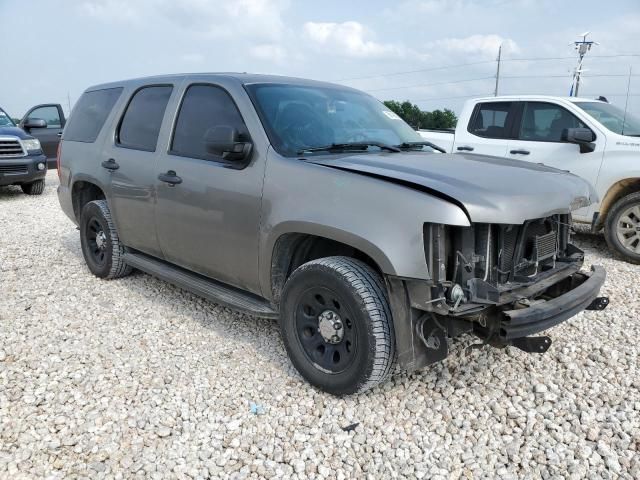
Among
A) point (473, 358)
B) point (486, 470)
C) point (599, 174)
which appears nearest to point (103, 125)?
point (473, 358)

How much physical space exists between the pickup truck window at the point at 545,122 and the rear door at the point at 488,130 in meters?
0.19

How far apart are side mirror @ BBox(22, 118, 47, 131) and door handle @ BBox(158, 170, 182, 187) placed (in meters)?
8.60

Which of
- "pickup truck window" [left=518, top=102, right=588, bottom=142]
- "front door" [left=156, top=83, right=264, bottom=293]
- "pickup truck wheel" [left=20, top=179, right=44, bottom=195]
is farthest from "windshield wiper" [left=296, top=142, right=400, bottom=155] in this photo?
"pickup truck wheel" [left=20, top=179, right=44, bottom=195]

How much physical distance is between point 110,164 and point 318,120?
82.8 inches

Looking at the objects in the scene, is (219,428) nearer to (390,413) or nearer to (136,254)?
(390,413)

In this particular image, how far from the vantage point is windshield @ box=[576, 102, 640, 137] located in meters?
6.38

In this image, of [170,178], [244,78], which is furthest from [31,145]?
[244,78]

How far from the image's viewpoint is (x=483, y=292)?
8.52 ft

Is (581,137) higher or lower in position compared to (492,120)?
lower

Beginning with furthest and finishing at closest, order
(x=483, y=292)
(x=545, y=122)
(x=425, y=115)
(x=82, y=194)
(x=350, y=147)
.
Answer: (x=425, y=115) < (x=545, y=122) < (x=82, y=194) < (x=350, y=147) < (x=483, y=292)

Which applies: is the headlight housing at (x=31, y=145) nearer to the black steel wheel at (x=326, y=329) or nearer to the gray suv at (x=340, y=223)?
the gray suv at (x=340, y=223)

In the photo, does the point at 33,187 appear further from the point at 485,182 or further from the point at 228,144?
the point at 485,182

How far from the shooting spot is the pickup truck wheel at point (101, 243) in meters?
4.98

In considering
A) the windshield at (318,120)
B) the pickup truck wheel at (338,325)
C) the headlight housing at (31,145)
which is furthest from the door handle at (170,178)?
the headlight housing at (31,145)
